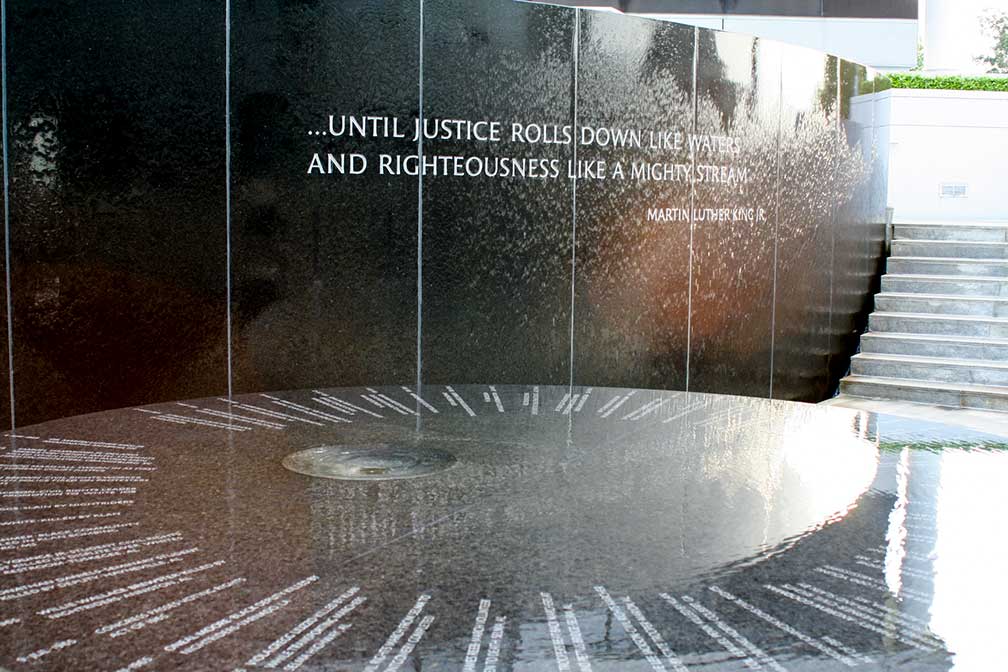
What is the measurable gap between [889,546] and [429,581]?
33.1 inches

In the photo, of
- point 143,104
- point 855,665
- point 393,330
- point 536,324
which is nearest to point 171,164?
point 143,104

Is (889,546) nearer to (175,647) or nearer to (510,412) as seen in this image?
(175,647)

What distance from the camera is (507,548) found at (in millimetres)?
1916

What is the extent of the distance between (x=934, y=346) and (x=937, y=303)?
1.93 feet

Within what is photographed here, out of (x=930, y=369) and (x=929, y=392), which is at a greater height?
(x=930, y=369)

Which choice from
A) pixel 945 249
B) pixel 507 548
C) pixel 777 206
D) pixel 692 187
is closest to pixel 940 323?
pixel 945 249

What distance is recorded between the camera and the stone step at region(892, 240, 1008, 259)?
376 inches

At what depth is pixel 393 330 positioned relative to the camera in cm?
517

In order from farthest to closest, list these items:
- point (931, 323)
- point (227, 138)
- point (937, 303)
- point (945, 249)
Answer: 1. point (945, 249)
2. point (937, 303)
3. point (931, 323)
4. point (227, 138)

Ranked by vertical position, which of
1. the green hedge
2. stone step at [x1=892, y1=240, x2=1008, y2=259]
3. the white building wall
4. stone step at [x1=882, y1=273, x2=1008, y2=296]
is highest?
the green hedge

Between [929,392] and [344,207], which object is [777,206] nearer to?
[929,392]

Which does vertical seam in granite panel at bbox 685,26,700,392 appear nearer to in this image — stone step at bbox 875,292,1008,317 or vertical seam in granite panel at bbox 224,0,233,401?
vertical seam in granite panel at bbox 224,0,233,401

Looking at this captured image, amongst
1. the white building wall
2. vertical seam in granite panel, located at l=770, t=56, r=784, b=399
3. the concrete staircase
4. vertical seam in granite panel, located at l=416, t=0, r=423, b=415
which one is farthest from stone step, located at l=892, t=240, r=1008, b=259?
vertical seam in granite panel, located at l=416, t=0, r=423, b=415

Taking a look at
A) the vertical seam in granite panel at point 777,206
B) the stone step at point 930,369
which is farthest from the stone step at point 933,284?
the vertical seam in granite panel at point 777,206
